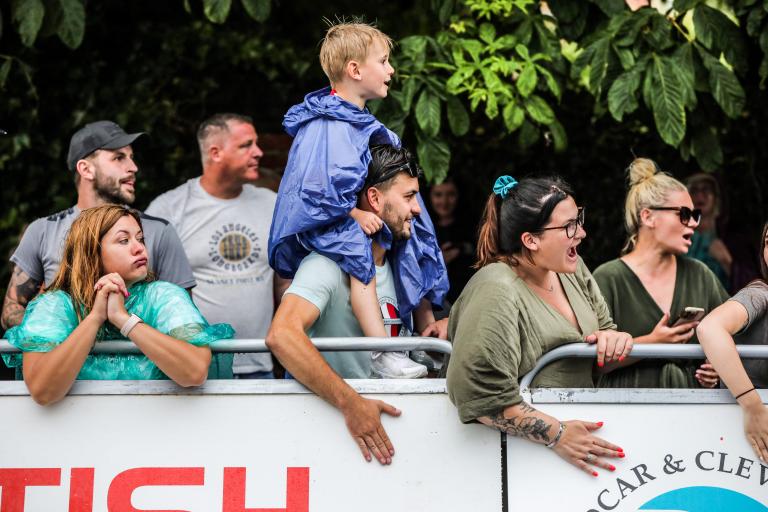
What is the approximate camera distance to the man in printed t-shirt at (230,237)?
214 inches

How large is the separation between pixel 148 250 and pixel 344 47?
4.26 ft

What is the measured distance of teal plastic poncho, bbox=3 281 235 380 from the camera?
3.87 metres

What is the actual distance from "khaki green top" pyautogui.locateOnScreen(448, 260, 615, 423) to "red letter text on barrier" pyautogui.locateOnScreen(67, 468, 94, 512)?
1.36 m

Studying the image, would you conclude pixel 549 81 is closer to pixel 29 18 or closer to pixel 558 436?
pixel 558 436

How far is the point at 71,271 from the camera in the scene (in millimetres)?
4023

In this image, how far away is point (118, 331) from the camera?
4.03 meters

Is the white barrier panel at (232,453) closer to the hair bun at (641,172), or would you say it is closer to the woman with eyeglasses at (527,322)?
the woman with eyeglasses at (527,322)

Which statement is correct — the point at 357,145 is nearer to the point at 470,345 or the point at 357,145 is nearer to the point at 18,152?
the point at 470,345

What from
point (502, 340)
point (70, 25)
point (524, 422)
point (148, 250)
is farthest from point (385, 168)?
point (70, 25)

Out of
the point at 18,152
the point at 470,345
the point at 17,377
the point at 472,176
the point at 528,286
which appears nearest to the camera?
the point at 470,345

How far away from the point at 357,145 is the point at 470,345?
99 centimetres

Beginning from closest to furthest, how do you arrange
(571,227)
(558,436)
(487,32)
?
(558,436) < (571,227) < (487,32)

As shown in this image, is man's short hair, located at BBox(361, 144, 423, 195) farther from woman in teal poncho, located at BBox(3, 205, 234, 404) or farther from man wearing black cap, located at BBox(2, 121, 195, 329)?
man wearing black cap, located at BBox(2, 121, 195, 329)

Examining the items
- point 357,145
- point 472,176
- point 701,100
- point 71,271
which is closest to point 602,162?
point 472,176
